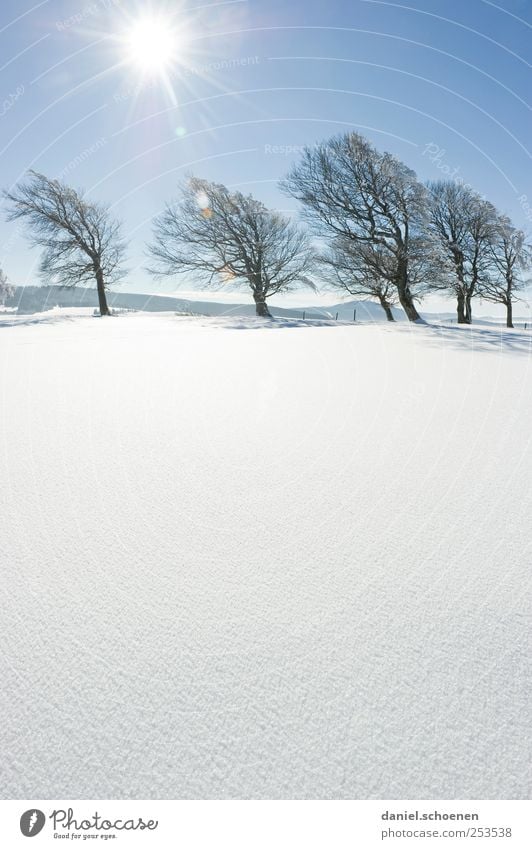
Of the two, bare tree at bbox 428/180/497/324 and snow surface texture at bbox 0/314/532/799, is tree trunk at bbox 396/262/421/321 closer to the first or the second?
bare tree at bbox 428/180/497/324

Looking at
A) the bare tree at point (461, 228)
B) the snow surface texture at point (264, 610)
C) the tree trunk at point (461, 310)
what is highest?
the bare tree at point (461, 228)

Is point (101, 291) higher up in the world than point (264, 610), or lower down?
higher up

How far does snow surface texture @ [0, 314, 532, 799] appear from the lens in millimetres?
962

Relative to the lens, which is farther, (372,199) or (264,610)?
(372,199)

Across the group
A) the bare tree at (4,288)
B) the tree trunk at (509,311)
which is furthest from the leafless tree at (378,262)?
the bare tree at (4,288)

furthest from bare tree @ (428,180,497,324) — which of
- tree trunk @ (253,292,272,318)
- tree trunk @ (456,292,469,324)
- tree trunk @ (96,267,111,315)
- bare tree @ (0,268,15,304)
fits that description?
bare tree @ (0,268,15,304)

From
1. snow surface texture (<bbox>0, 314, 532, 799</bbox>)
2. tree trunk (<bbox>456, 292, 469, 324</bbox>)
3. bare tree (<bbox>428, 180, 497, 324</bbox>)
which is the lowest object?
snow surface texture (<bbox>0, 314, 532, 799</bbox>)

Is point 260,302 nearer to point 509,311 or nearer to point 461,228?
point 461,228

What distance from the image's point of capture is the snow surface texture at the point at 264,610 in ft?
Result: 3.16

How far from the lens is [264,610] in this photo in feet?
4.59

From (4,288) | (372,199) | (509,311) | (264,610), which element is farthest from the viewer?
(4,288)

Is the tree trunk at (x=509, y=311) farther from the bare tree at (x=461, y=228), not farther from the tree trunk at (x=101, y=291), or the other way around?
the tree trunk at (x=101, y=291)

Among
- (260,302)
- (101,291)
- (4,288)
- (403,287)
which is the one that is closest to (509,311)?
(403,287)

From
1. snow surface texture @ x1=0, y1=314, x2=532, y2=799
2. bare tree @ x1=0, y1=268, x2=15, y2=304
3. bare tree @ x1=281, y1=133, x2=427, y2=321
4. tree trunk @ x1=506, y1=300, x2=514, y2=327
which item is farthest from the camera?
bare tree @ x1=0, y1=268, x2=15, y2=304
